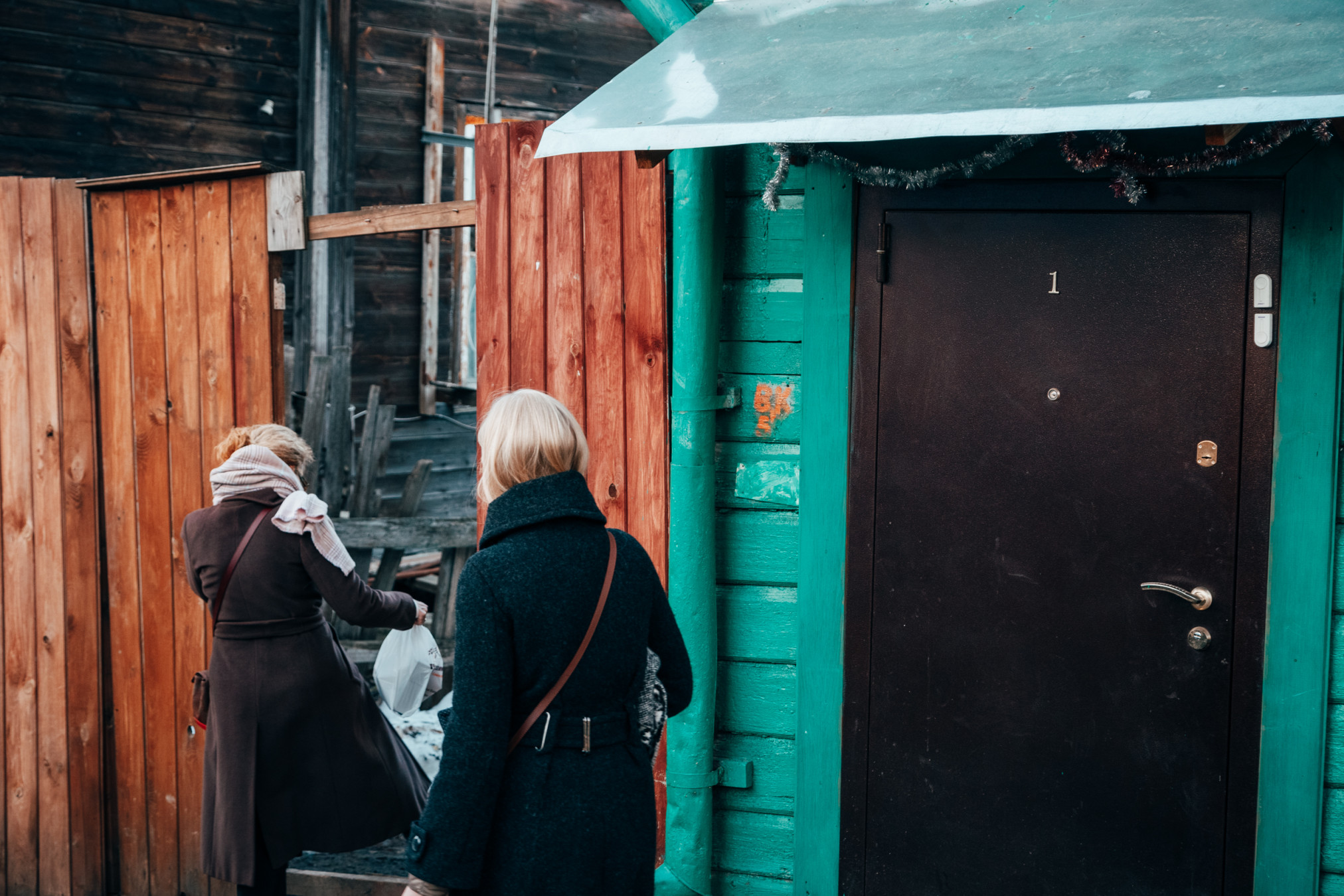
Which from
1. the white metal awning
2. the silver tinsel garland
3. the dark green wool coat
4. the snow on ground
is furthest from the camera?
the snow on ground

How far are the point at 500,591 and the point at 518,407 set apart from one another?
0.38 m

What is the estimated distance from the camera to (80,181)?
11.8 ft

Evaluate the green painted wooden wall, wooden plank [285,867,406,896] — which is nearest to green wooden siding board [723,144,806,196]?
the green painted wooden wall

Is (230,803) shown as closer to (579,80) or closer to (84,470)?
(84,470)

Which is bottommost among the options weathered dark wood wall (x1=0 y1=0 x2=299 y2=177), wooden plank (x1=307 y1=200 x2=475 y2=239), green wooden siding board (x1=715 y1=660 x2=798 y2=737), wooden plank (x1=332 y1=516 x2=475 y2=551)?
green wooden siding board (x1=715 y1=660 x2=798 y2=737)

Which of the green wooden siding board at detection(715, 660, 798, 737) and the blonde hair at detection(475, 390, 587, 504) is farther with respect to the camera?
the green wooden siding board at detection(715, 660, 798, 737)

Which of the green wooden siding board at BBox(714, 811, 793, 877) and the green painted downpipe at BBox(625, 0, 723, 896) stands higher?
the green painted downpipe at BBox(625, 0, 723, 896)

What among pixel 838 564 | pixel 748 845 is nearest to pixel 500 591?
pixel 838 564

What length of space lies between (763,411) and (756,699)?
868 mm

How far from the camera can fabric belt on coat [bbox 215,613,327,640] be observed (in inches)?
122

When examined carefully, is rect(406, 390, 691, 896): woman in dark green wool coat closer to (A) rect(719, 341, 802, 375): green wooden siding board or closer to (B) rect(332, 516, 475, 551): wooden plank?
(A) rect(719, 341, 802, 375): green wooden siding board

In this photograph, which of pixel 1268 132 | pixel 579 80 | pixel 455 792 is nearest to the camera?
pixel 455 792

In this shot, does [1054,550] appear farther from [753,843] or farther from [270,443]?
[270,443]

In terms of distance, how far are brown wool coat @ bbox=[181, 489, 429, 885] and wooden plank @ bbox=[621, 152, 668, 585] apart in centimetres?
87
